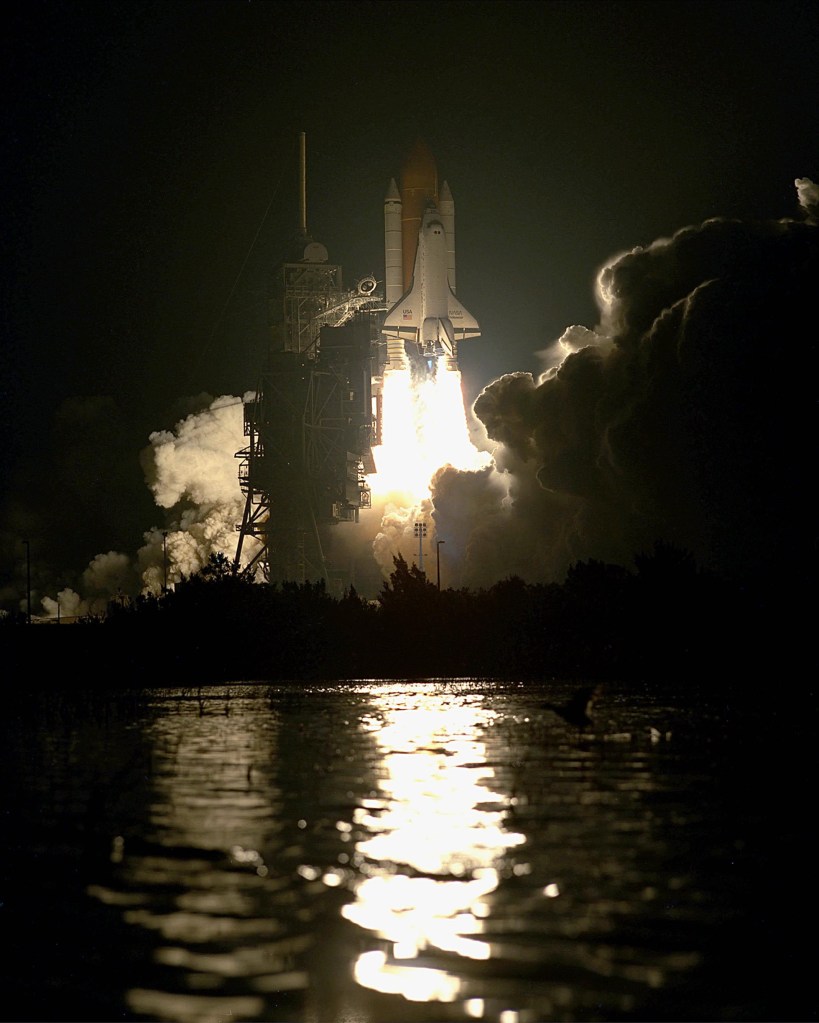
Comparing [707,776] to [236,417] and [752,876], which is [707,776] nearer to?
[752,876]

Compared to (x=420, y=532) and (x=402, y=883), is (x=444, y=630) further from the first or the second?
(x=402, y=883)

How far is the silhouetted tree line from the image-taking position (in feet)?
243

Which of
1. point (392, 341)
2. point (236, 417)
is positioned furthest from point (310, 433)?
point (236, 417)

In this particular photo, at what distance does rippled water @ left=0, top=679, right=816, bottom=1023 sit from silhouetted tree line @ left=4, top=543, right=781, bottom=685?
126ft

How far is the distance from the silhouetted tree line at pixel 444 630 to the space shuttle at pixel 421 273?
1150 inches

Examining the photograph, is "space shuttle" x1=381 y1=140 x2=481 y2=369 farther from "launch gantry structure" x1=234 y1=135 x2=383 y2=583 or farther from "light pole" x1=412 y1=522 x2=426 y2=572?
"light pole" x1=412 y1=522 x2=426 y2=572

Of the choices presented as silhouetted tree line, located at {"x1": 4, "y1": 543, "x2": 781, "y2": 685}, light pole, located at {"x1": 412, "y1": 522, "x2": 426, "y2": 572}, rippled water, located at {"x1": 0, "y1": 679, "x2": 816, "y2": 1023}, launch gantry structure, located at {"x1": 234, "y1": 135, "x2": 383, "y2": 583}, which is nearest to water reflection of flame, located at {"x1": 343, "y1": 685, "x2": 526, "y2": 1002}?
rippled water, located at {"x1": 0, "y1": 679, "x2": 816, "y2": 1023}

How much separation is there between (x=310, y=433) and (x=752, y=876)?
9202 centimetres

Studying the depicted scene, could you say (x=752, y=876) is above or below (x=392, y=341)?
below

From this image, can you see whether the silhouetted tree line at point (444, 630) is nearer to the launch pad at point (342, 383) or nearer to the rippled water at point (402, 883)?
the launch pad at point (342, 383)

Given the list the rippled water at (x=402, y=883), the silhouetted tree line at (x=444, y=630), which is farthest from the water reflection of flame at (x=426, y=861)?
the silhouetted tree line at (x=444, y=630)

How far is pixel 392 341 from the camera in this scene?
11344 cm

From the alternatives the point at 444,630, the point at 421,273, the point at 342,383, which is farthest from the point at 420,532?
the point at 444,630

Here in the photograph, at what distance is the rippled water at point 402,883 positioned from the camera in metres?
13.4
